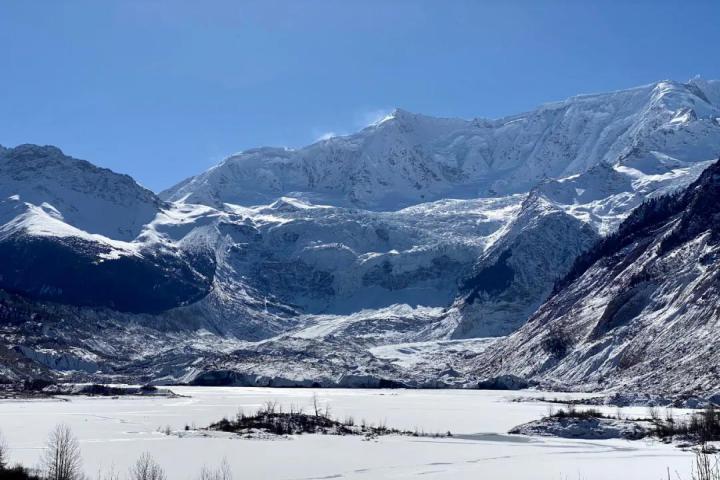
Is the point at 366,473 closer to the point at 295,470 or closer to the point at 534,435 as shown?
the point at 295,470

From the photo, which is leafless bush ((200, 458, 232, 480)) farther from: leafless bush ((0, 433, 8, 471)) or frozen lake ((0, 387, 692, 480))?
leafless bush ((0, 433, 8, 471))

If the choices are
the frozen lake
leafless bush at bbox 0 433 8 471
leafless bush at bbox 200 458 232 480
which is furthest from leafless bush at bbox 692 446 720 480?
leafless bush at bbox 0 433 8 471

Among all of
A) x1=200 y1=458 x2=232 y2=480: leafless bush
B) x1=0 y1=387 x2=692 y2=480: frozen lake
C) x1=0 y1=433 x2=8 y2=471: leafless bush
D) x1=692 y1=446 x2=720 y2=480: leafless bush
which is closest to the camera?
x1=692 y1=446 x2=720 y2=480: leafless bush

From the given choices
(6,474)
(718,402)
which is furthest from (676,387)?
(6,474)

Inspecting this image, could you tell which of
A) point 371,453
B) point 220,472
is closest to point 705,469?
point 220,472

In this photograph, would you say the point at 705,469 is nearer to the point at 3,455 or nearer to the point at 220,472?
the point at 220,472

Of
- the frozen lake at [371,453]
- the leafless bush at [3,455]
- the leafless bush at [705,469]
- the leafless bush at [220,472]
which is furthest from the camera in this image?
the frozen lake at [371,453]

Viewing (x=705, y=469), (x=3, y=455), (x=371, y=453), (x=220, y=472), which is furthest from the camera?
(x=371, y=453)

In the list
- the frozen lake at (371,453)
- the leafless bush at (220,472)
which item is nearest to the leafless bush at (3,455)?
the frozen lake at (371,453)

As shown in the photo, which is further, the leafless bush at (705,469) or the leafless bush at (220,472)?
the leafless bush at (220,472)

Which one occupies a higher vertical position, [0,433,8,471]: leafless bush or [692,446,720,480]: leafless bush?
[0,433,8,471]: leafless bush

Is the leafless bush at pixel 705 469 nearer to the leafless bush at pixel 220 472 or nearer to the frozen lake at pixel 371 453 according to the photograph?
the frozen lake at pixel 371 453
